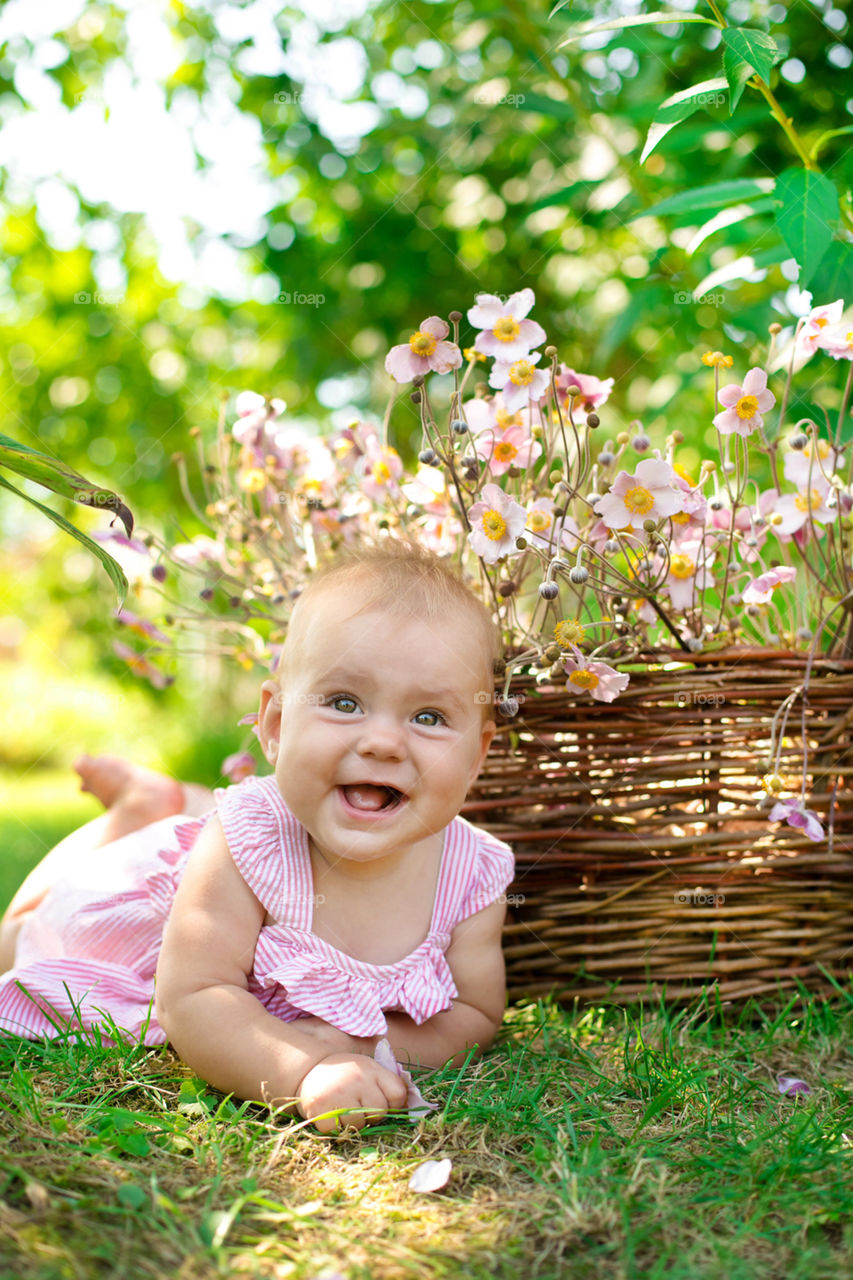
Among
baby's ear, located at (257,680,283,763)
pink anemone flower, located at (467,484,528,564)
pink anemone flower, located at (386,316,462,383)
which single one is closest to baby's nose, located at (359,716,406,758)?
baby's ear, located at (257,680,283,763)

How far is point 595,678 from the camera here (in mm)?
1496

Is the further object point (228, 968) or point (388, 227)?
point (388, 227)

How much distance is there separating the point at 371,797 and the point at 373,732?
0.33 feet

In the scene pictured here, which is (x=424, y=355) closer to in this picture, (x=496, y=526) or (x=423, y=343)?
(x=423, y=343)

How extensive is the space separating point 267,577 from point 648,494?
89cm

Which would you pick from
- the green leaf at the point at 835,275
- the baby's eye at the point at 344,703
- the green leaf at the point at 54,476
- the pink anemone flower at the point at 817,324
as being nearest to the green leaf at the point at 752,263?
the green leaf at the point at 835,275

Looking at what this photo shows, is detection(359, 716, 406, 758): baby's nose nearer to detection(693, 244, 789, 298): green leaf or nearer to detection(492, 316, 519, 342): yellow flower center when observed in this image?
detection(492, 316, 519, 342): yellow flower center

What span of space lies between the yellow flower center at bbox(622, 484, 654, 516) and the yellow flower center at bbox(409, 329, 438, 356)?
346 millimetres

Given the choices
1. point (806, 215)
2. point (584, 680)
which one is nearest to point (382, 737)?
point (584, 680)

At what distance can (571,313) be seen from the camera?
4.21 m

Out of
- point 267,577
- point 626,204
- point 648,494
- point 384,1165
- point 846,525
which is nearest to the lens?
point 384,1165

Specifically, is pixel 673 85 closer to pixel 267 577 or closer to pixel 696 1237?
pixel 267 577

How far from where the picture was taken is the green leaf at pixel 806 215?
1437mm

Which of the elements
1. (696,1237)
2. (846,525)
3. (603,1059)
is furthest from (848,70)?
(696,1237)
